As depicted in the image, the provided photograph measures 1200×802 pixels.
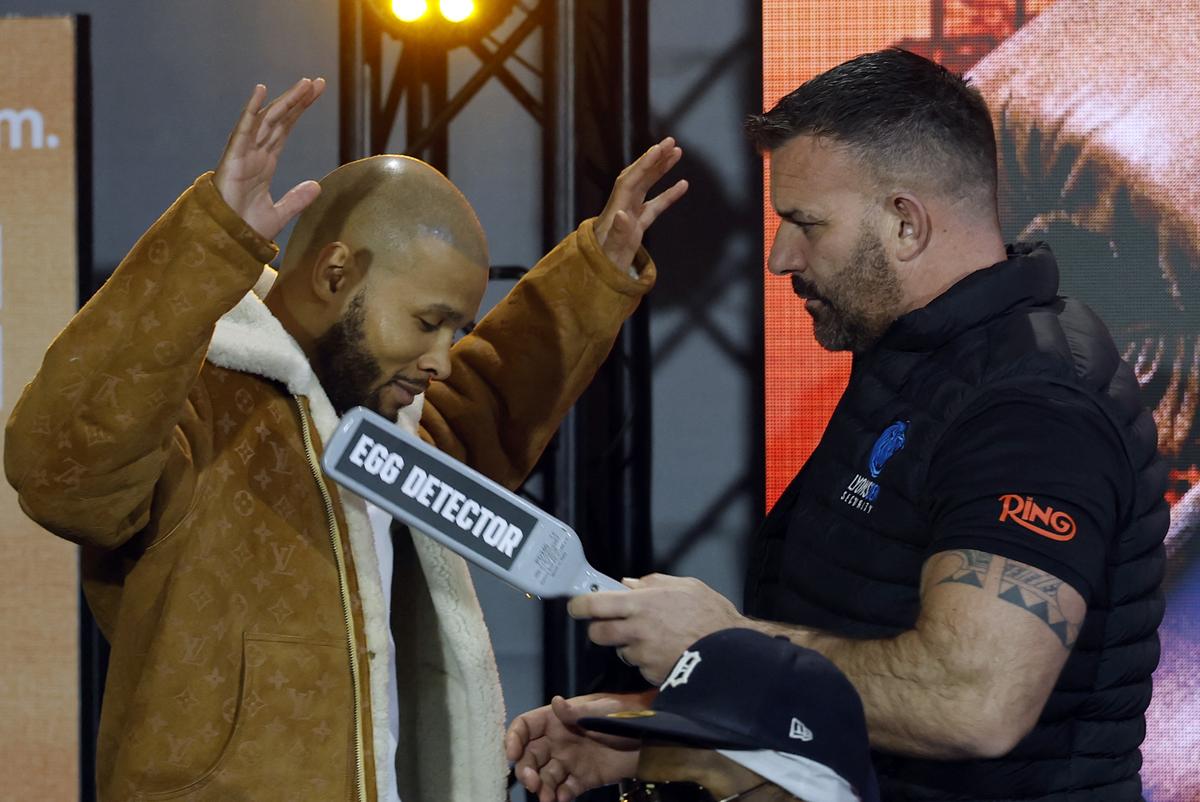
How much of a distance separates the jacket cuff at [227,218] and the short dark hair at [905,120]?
76 centimetres

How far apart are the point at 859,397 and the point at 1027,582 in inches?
17.5

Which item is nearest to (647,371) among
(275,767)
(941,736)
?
(275,767)

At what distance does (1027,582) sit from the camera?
5.04 feet

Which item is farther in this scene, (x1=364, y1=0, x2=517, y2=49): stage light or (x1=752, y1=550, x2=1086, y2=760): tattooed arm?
(x1=364, y1=0, x2=517, y2=49): stage light

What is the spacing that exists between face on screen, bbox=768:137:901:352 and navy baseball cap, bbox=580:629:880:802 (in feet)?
2.20

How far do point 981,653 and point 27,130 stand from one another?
3738 millimetres

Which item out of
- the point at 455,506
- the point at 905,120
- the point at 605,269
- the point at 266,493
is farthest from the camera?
the point at 605,269

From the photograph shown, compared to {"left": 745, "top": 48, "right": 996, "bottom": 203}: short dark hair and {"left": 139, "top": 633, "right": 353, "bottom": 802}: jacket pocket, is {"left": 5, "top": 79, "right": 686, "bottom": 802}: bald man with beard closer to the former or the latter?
{"left": 139, "top": 633, "right": 353, "bottom": 802}: jacket pocket

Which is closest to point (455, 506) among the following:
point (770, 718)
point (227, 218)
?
point (770, 718)

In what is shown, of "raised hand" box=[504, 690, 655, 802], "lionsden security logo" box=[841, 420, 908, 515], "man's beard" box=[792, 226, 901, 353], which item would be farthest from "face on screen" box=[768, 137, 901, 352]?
"raised hand" box=[504, 690, 655, 802]

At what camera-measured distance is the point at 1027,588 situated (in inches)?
60.5

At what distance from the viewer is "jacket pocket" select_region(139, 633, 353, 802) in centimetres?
194

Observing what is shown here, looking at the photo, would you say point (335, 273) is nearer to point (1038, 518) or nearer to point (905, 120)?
point (905, 120)

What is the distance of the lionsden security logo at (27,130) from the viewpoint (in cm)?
434
